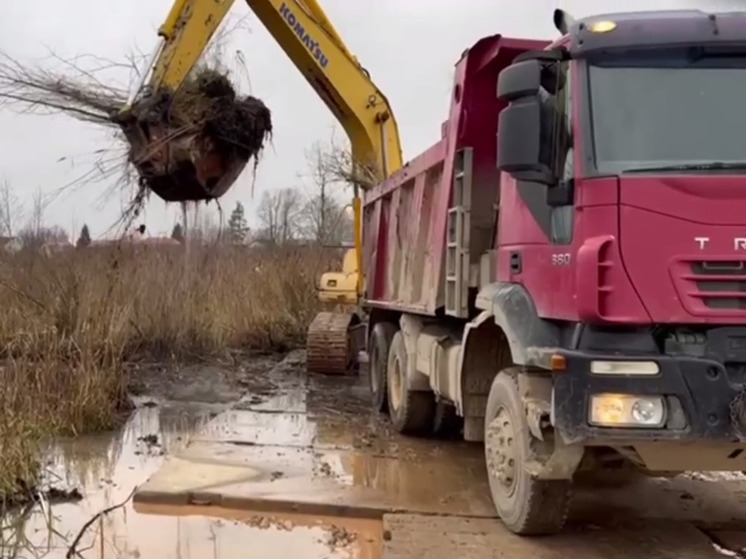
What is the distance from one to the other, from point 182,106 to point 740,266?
6.60 metres

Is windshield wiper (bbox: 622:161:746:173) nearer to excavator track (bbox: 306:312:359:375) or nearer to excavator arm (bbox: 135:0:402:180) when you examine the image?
excavator arm (bbox: 135:0:402:180)

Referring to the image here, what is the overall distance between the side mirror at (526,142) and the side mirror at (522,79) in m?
Result: 0.04

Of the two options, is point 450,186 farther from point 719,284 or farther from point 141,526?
point 141,526

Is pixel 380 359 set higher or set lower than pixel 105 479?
higher

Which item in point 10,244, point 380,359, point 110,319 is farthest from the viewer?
point 10,244

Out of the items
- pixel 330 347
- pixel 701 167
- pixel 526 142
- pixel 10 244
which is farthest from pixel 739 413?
pixel 10 244

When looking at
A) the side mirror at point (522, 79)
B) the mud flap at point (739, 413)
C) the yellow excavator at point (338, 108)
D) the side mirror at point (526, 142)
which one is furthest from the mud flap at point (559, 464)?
the yellow excavator at point (338, 108)

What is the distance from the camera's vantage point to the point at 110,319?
33.9ft

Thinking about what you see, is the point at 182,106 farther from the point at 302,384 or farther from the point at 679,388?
the point at 679,388

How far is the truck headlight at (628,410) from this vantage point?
14.3 ft

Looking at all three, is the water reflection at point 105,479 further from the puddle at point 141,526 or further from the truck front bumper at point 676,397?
the truck front bumper at point 676,397

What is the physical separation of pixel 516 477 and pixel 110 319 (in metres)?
6.25

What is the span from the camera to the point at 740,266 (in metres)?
4.39

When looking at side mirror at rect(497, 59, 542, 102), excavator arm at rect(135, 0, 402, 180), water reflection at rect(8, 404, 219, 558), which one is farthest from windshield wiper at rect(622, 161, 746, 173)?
excavator arm at rect(135, 0, 402, 180)
